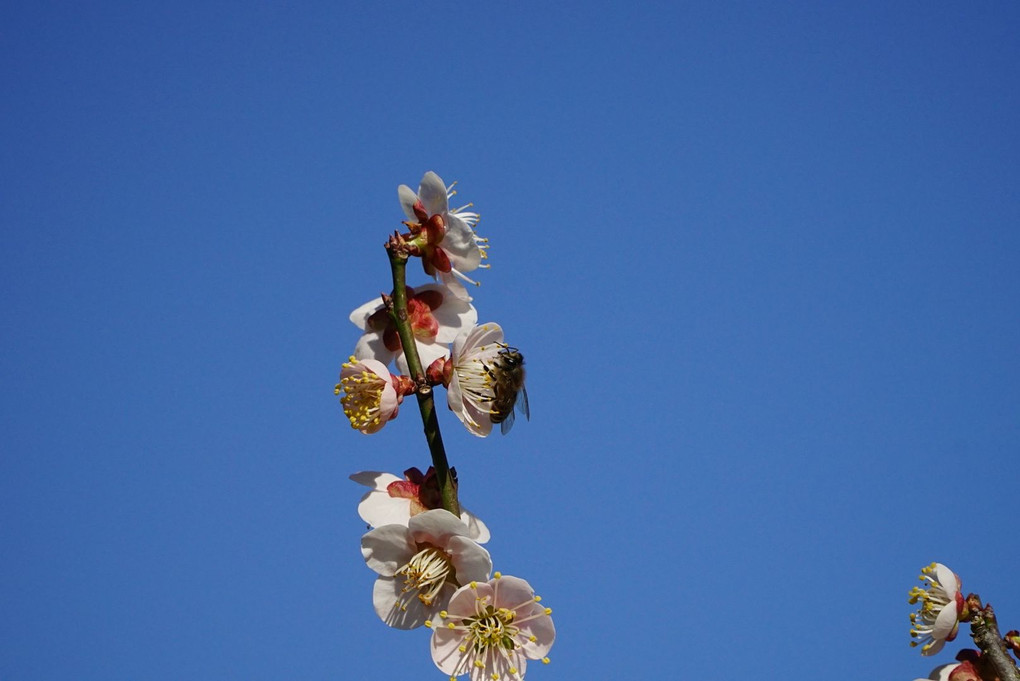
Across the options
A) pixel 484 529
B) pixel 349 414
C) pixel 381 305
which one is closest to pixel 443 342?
pixel 381 305

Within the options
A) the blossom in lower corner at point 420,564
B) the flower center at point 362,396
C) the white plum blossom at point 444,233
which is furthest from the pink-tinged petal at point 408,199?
the blossom in lower corner at point 420,564

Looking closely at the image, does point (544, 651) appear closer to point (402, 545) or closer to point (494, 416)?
point (402, 545)

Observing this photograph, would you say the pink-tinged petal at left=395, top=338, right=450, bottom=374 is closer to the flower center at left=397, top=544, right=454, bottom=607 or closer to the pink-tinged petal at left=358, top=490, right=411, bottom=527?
the pink-tinged petal at left=358, top=490, right=411, bottom=527

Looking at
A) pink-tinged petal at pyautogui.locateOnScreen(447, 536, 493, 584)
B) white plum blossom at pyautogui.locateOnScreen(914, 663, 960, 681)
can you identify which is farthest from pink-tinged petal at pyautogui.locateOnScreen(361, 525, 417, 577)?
white plum blossom at pyautogui.locateOnScreen(914, 663, 960, 681)

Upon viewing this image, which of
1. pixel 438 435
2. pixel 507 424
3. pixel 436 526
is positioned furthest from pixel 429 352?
pixel 436 526

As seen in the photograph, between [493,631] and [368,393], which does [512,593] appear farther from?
[368,393]

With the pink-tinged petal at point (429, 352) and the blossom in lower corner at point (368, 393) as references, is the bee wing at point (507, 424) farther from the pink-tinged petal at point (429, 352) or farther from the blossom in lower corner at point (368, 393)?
the blossom in lower corner at point (368, 393)
